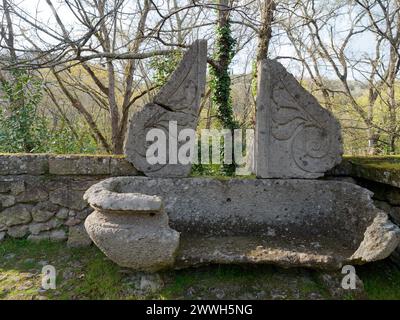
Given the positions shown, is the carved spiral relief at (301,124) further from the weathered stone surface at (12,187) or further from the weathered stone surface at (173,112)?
the weathered stone surface at (12,187)

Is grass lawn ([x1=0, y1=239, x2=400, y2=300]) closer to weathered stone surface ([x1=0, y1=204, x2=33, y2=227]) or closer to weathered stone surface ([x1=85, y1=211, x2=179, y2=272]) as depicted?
weathered stone surface ([x1=85, y1=211, x2=179, y2=272])

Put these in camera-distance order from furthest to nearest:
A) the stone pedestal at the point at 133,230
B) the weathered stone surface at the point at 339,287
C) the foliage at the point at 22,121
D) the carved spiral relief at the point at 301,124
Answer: the foliage at the point at 22,121, the carved spiral relief at the point at 301,124, the weathered stone surface at the point at 339,287, the stone pedestal at the point at 133,230

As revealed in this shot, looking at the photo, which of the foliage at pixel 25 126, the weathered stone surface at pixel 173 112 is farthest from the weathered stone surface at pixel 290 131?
the foliage at pixel 25 126

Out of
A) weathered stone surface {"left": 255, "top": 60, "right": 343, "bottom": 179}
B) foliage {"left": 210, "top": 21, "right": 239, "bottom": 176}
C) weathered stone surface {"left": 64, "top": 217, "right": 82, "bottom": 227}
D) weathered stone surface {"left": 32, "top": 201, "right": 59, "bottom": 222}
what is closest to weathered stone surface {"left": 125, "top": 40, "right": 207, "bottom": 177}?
weathered stone surface {"left": 255, "top": 60, "right": 343, "bottom": 179}

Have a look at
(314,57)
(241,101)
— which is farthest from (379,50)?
(241,101)

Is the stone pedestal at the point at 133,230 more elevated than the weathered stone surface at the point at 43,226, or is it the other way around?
the stone pedestal at the point at 133,230

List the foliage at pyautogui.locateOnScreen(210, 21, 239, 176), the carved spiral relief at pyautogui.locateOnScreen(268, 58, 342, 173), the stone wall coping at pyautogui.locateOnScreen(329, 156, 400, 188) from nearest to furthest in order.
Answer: the stone wall coping at pyautogui.locateOnScreen(329, 156, 400, 188), the carved spiral relief at pyautogui.locateOnScreen(268, 58, 342, 173), the foliage at pyautogui.locateOnScreen(210, 21, 239, 176)

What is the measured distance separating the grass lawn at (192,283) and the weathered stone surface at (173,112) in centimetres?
81

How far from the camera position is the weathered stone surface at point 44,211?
2.62 metres

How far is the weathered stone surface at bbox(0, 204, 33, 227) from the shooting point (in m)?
2.60

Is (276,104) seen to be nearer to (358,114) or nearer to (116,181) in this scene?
(116,181)

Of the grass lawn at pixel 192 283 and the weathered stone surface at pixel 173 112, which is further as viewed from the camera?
the weathered stone surface at pixel 173 112

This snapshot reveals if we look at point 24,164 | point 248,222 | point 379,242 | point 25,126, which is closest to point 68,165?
point 24,164

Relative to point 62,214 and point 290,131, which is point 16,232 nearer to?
point 62,214
